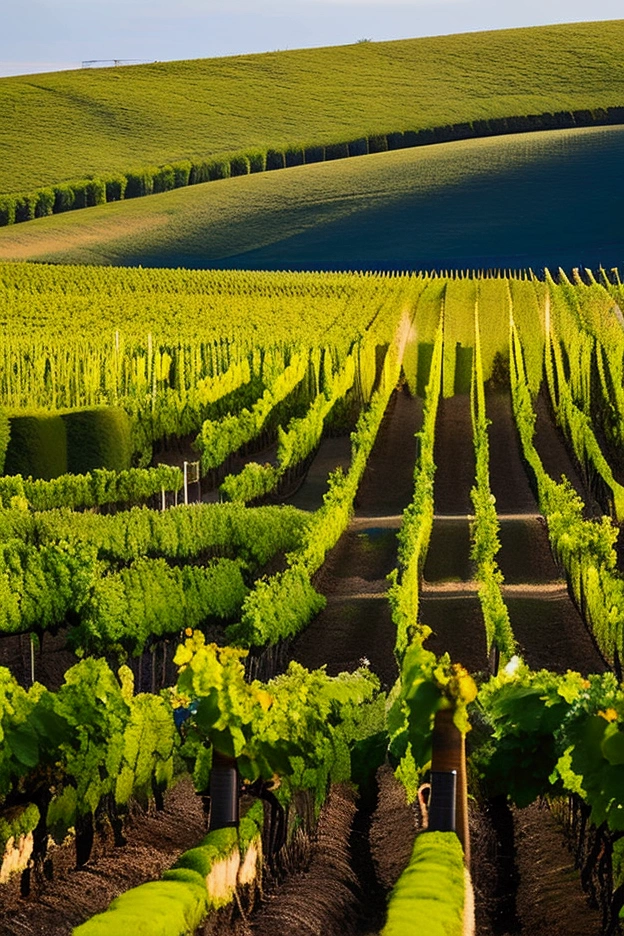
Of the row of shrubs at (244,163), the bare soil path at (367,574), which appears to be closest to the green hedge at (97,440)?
the bare soil path at (367,574)

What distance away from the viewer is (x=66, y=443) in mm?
62219

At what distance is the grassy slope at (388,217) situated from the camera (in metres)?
144

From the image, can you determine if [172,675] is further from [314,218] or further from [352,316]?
[314,218]

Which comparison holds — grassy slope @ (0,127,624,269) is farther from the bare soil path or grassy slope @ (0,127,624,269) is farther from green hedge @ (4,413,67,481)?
green hedge @ (4,413,67,481)

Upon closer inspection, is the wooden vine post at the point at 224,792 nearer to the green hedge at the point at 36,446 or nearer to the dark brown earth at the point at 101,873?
the dark brown earth at the point at 101,873

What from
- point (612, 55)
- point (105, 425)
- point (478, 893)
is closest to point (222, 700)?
point (478, 893)

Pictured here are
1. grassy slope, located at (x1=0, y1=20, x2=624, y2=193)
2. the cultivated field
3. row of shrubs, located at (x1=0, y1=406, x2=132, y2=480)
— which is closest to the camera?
the cultivated field

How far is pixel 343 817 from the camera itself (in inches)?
931

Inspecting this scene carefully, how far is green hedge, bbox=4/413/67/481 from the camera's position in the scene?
199 feet

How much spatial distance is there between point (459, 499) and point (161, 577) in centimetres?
2049

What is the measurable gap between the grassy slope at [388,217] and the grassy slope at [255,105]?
938 cm

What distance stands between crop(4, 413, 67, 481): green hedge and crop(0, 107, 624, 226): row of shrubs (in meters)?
99.4

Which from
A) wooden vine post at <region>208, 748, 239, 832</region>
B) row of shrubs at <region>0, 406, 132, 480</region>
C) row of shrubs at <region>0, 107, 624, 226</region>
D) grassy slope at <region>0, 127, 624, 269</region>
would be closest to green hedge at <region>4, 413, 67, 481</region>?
row of shrubs at <region>0, 406, 132, 480</region>

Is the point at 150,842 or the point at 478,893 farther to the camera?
the point at 150,842
